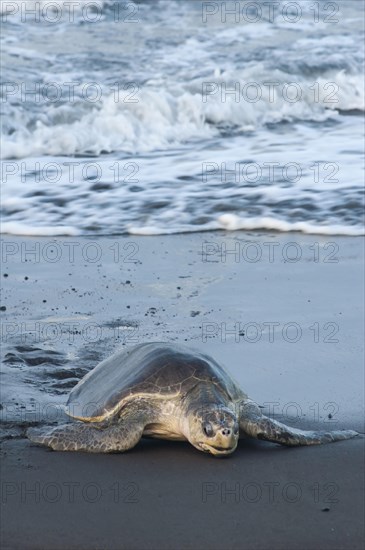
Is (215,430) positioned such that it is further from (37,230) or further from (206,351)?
(37,230)

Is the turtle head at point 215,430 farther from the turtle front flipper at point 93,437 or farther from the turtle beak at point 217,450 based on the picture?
the turtle front flipper at point 93,437

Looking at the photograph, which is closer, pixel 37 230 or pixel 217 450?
pixel 217 450

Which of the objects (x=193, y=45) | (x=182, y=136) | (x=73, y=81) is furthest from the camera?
(x=193, y=45)

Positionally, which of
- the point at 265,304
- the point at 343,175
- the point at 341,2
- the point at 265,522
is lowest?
the point at 265,522

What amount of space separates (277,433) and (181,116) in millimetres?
7635

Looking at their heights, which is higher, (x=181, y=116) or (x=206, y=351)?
(x=181, y=116)

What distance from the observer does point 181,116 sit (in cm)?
1131

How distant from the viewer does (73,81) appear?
1284 centimetres

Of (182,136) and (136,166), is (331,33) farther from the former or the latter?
(136,166)

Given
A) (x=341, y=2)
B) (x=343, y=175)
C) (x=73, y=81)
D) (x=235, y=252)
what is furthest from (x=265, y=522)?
(x=341, y=2)

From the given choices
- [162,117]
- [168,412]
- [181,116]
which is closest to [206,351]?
[168,412]

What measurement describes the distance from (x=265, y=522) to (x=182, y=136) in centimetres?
751

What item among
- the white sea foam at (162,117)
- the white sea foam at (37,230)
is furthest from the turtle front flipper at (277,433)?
the white sea foam at (162,117)

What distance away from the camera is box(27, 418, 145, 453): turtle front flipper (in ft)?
13.2
